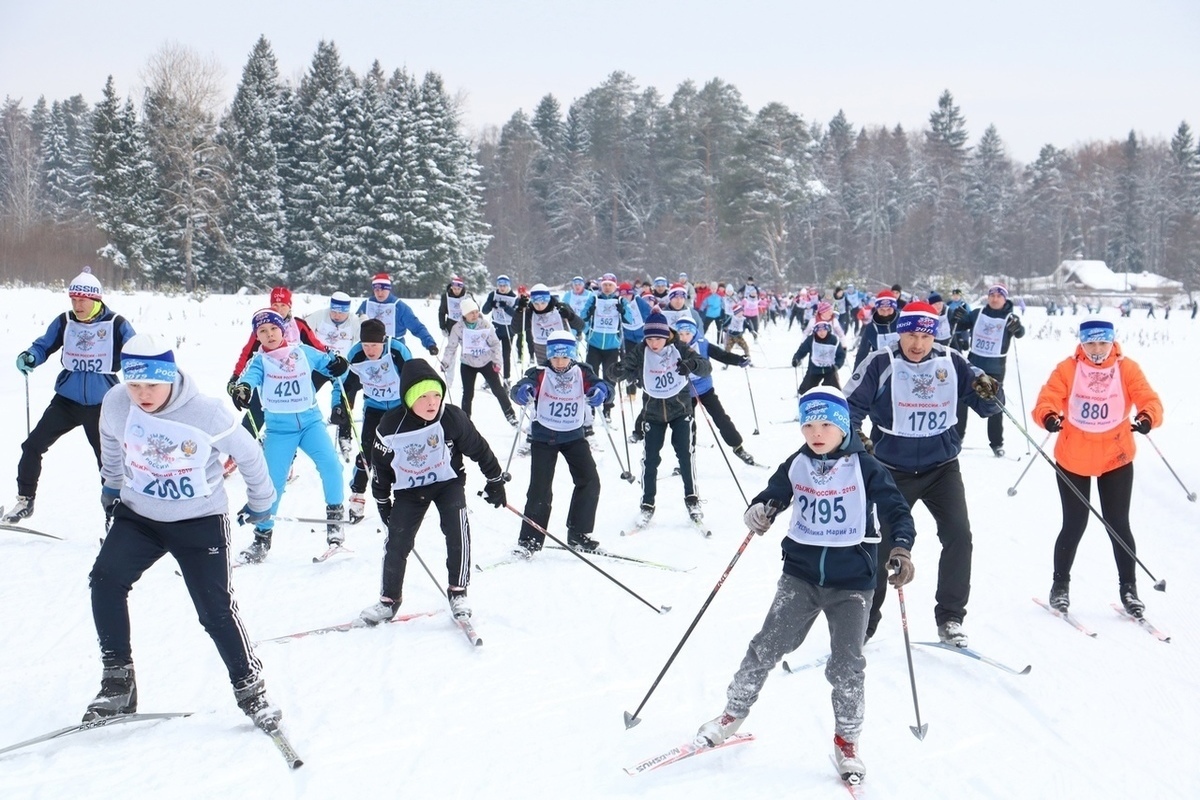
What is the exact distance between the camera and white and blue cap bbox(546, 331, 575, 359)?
662 cm

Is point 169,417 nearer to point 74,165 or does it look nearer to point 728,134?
point 728,134

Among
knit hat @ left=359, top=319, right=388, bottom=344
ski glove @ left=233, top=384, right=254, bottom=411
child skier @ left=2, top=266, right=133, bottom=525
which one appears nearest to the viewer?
ski glove @ left=233, top=384, right=254, bottom=411

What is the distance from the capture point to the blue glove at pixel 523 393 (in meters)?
6.70

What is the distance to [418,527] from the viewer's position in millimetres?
5141

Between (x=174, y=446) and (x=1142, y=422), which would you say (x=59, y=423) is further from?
(x=1142, y=422)

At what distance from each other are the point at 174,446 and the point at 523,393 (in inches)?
132

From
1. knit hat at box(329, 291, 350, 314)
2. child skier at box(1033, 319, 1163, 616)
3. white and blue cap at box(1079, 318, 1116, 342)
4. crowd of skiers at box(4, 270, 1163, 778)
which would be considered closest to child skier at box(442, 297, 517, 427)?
crowd of skiers at box(4, 270, 1163, 778)

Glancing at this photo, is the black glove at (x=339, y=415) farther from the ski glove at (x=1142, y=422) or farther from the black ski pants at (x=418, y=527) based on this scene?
the ski glove at (x=1142, y=422)

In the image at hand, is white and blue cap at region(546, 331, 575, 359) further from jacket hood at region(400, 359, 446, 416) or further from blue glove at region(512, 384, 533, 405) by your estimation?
jacket hood at region(400, 359, 446, 416)

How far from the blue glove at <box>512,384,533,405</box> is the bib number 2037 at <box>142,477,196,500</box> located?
10.8ft

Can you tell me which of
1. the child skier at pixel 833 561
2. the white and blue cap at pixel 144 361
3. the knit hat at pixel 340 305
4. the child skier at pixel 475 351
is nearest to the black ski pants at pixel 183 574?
the white and blue cap at pixel 144 361

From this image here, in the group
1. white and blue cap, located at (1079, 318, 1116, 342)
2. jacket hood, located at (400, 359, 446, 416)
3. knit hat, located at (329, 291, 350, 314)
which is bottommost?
white and blue cap, located at (1079, 318, 1116, 342)

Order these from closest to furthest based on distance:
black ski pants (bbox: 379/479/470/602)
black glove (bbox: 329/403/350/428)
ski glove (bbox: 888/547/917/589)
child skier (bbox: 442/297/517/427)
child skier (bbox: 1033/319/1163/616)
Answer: ski glove (bbox: 888/547/917/589)
black ski pants (bbox: 379/479/470/602)
child skier (bbox: 1033/319/1163/616)
black glove (bbox: 329/403/350/428)
child skier (bbox: 442/297/517/427)

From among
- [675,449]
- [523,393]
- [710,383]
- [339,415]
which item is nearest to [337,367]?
[339,415]
